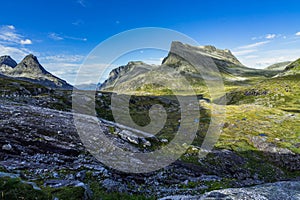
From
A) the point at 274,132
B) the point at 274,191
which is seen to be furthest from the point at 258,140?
the point at 274,191

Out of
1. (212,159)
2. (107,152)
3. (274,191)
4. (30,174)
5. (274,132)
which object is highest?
(30,174)

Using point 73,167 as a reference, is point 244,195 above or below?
below

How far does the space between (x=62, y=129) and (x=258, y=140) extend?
217 feet

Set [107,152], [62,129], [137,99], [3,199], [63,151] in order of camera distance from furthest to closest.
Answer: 1. [137,99]
2. [62,129]
3. [107,152]
4. [63,151]
5. [3,199]

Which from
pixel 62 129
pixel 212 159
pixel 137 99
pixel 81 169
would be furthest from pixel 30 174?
pixel 137 99

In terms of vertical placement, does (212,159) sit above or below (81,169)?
below

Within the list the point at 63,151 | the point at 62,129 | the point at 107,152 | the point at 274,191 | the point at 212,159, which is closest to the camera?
the point at 274,191

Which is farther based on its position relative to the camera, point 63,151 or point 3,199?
point 63,151

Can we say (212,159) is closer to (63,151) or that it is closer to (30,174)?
(63,151)

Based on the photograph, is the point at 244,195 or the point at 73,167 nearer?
the point at 244,195

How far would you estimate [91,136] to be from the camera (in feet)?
112

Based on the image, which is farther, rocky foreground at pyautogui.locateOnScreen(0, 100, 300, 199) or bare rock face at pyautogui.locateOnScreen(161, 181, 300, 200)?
rocky foreground at pyautogui.locateOnScreen(0, 100, 300, 199)

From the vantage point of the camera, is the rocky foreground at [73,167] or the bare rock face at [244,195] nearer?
the bare rock face at [244,195]

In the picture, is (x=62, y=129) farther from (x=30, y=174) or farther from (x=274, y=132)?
(x=274, y=132)
